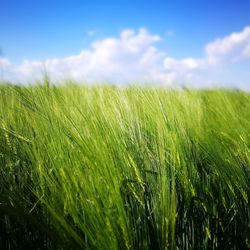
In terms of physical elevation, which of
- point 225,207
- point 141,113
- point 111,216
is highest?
point 141,113

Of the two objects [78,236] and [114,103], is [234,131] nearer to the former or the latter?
[114,103]

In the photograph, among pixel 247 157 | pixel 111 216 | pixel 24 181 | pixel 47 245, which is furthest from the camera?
pixel 247 157

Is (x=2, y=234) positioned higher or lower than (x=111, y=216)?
lower

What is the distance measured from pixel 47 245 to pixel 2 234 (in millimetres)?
141

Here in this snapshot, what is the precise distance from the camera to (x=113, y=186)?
570 mm

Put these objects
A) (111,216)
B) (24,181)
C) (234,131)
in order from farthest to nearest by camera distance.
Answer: (234,131) < (24,181) < (111,216)

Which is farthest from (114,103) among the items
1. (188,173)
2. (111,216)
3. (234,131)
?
(234,131)

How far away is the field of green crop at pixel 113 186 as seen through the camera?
0.58 metres

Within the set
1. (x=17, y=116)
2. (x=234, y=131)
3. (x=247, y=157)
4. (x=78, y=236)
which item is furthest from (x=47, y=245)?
(x=234, y=131)

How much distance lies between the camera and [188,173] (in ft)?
2.79

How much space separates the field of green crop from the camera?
0.58 meters

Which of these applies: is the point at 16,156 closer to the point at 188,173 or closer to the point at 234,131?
the point at 188,173

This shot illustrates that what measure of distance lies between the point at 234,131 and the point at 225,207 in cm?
52

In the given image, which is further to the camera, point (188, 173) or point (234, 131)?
point (234, 131)
